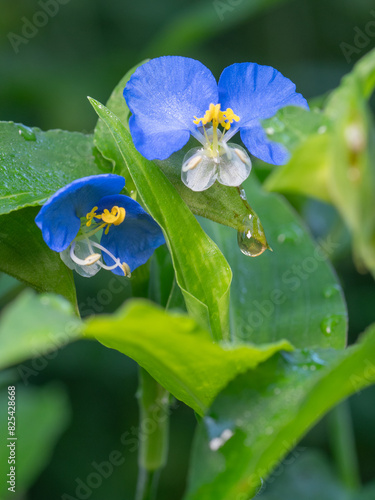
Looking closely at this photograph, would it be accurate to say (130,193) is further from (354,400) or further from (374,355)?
(354,400)

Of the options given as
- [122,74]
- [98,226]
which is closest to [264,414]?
[98,226]

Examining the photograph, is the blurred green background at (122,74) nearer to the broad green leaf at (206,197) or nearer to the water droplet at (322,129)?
the broad green leaf at (206,197)

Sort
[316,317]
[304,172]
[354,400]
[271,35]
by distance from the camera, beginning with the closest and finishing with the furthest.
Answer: [304,172] → [316,317] → [354,400] → [271,35]

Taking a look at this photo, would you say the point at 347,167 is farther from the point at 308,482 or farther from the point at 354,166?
the point at 308,482

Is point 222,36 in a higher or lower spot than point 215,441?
lower

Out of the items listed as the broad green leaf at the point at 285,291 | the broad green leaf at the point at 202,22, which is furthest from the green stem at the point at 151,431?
→ the broad green leaf at the point at 202,22

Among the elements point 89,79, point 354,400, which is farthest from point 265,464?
point 89,79
